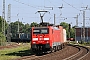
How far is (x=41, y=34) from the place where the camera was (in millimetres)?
31219

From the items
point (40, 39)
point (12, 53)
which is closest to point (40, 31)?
point (40, 39)

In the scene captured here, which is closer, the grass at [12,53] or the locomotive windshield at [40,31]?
the grass at [12,53]

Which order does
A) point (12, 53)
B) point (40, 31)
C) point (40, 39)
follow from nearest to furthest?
point (40, 39), point (40, 31), point (12, 53)

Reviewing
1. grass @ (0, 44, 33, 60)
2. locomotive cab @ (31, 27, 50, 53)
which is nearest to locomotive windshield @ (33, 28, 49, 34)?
locomotive cab @ (31, 27, 50, 53)

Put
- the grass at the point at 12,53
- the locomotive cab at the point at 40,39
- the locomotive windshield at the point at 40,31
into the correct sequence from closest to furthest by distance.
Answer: the grass at the point at 12,53
the locomotive cab at the point at 40,39
the locomotive windshield at the point at 40,31

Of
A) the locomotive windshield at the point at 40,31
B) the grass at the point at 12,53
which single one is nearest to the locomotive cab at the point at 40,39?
the locomotive windshield at the point at 40,31

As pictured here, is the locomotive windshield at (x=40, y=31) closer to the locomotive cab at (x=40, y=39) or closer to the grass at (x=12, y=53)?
the locomotive cab at (x=40, y=39)

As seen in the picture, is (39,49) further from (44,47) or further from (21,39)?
(21,39)

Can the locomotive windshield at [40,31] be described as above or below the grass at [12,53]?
above

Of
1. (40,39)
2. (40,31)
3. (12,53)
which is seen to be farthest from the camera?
(12,53)

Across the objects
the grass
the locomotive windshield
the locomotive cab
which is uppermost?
the locomotive windshield

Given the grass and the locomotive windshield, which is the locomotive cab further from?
the grass

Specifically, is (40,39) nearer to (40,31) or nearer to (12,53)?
(40,31)

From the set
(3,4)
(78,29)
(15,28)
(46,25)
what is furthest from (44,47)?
(15,28)
